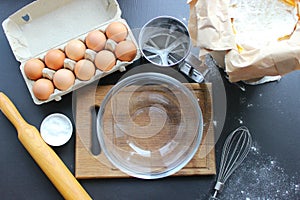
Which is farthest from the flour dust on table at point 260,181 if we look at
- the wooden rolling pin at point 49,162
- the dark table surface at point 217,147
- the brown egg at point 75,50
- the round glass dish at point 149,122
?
the brown egg at point 75,50

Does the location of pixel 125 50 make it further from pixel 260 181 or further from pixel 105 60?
pixel 260 181

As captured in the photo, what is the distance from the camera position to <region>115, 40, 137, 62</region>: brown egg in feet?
3.25

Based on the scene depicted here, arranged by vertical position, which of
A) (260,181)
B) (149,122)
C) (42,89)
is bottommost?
(260,181)

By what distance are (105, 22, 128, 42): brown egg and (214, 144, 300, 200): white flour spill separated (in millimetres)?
394

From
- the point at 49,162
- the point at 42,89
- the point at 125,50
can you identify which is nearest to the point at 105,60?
the point at 125,50

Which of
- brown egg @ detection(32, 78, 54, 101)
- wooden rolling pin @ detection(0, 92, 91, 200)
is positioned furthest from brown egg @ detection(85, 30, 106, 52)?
wooden rolling pin @ detection(0, 92, 91, 200)

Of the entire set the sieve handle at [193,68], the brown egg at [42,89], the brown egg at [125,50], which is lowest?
the sieve handle at [193,68]

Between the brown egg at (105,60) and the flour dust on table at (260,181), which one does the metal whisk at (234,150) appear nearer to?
the flour dust on table at (260,181)

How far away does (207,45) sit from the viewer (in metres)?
0.85

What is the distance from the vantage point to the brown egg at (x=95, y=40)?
39.2 inches

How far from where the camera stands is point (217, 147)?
1.04 m

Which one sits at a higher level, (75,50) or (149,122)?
(75,50)

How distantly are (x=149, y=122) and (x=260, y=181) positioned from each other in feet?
0.95

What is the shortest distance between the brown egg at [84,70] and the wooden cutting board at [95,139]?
0.16ft
